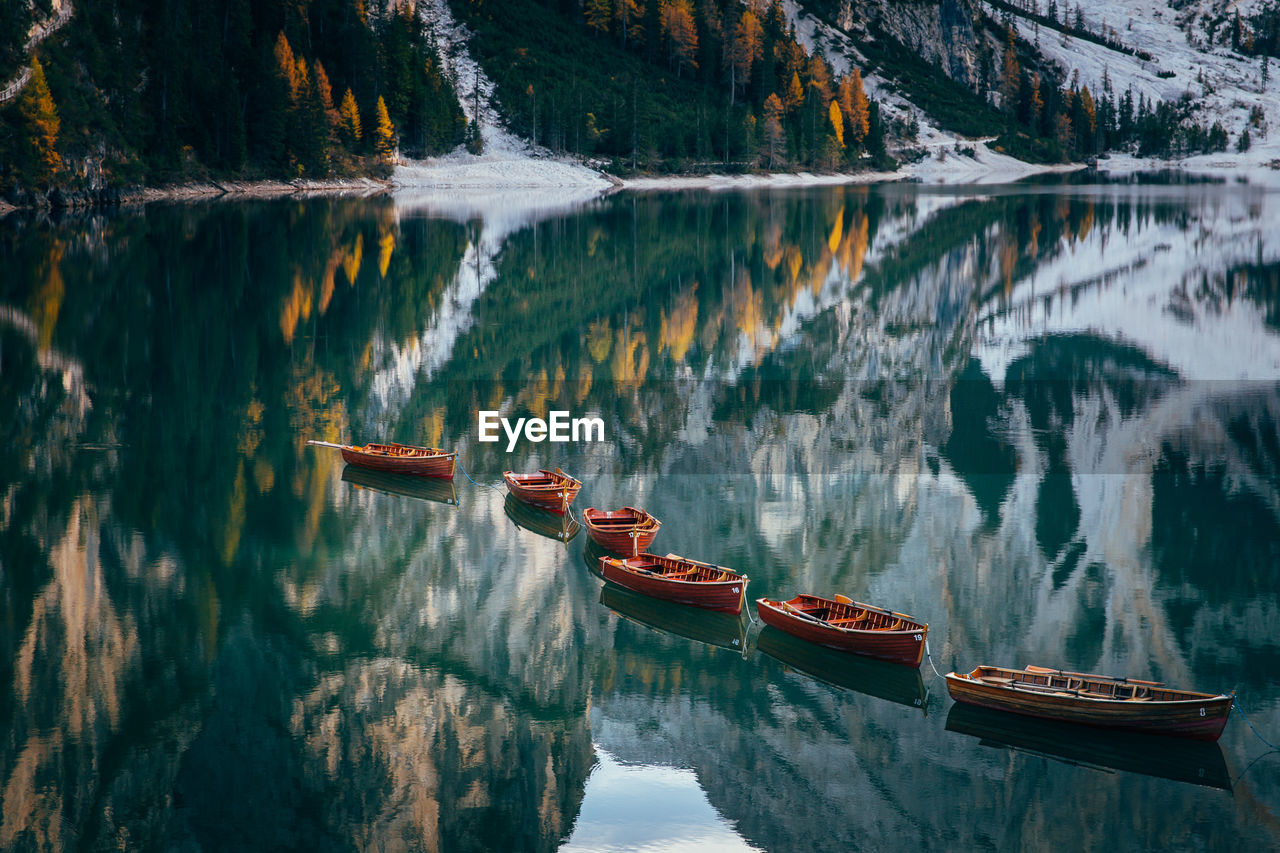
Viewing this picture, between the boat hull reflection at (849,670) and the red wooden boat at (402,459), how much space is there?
33.7 feet

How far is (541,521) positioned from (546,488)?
718 mm

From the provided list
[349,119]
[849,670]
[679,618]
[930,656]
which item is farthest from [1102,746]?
[349,119]

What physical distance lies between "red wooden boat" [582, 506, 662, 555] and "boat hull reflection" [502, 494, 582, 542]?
680 millimetres

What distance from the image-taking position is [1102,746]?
15938mm

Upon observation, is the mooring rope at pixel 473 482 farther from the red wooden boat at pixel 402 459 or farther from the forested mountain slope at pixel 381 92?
the forested mountain slope at pixel 381 92

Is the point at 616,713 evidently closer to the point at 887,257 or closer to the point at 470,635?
the point at 470,635

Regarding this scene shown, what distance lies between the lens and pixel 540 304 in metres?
49.5

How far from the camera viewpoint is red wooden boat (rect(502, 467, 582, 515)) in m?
25.0

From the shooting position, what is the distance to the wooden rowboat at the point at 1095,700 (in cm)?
1563

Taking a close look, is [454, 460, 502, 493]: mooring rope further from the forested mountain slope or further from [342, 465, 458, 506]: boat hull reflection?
the forested mountain slope

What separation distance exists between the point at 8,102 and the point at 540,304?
2198 inches

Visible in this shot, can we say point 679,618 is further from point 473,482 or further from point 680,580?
point 473,482

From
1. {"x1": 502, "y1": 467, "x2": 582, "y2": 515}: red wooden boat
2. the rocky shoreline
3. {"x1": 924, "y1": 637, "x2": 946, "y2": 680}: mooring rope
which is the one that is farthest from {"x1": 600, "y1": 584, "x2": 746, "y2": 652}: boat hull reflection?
the rocky shoreline

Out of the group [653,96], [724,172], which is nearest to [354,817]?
[724,172]
